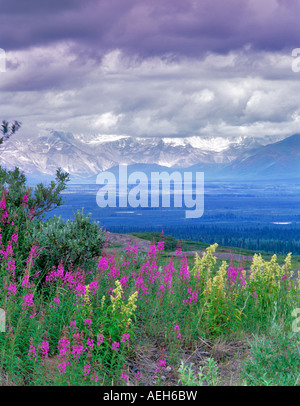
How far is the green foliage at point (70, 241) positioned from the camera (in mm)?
8805

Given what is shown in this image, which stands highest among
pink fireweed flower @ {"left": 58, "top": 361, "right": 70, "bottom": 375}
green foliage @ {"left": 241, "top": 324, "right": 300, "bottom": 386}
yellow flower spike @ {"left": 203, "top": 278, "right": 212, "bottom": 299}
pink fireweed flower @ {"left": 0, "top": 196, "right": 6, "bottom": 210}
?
pink fireweed flower @ {"left": 0, "top": 196, "right": 6, "bottom": 210}

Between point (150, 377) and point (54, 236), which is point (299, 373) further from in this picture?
point (54, 236)

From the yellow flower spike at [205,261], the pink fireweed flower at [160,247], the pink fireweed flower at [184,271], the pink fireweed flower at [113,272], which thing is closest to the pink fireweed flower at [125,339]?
the pink fireweed flower at [113,272]

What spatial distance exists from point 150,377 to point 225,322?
185 cm

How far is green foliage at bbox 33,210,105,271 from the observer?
A: 8.80 metres

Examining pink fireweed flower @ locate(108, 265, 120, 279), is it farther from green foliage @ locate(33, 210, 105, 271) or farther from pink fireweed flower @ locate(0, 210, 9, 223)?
pink fireweed flower @ locate(0, 210, 9, 223)

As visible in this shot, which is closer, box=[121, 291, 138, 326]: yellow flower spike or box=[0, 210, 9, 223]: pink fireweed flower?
box=[121, 291, 138, 326]: yellow flower spike

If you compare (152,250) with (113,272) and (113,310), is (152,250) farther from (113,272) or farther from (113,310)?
(113,310)

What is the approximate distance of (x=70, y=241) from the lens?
882 cm

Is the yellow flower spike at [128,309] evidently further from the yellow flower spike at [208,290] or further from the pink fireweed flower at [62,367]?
the yellow flower spike at [208,290]

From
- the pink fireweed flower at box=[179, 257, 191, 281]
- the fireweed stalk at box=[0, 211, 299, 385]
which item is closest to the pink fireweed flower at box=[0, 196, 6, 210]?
the fireweed stalk at box=[0, 211, 299, 385]
